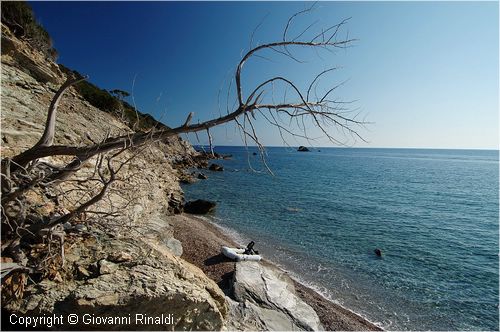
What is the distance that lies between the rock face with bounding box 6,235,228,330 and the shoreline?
4.15 m

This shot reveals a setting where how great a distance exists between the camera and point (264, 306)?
895cm

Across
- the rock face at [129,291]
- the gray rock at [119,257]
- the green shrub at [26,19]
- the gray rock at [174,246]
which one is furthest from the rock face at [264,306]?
the green shrub at [26,19]

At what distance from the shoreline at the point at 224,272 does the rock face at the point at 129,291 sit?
4.15 metres

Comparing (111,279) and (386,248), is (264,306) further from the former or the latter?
(386,248)

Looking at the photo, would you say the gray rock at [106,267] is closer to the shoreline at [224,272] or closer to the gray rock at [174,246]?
the shoreline at [224,272]

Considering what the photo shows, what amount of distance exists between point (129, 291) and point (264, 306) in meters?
5.46

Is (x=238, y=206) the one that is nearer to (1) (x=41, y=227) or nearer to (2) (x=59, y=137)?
(2) (x=59, y=137)

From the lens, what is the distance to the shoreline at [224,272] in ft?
34.5

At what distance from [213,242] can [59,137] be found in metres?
9.32

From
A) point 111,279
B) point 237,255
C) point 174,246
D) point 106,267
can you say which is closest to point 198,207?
point 237,255

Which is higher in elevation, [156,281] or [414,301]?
[156,281]

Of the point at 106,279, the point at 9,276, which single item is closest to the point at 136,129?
the point at 106,279

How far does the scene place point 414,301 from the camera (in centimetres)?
1281

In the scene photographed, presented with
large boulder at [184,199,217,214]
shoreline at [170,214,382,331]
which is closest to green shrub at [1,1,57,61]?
large boulder at [184,199,217,214]
